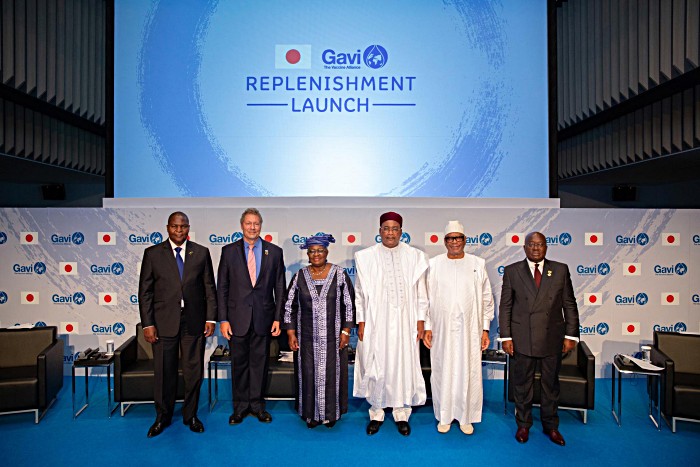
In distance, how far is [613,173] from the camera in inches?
325

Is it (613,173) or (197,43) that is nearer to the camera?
(197,43)

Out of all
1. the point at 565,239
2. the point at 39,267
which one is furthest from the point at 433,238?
the point at 39,267

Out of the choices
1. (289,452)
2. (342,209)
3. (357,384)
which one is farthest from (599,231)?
(289,452)

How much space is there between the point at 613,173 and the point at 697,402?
5.43 m

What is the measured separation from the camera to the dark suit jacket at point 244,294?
12.8 feet

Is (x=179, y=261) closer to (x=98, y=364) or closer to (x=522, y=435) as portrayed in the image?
(x=98, y=364)

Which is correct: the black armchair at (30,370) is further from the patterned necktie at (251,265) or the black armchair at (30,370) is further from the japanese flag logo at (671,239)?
the japanese flag logo at (671,239)

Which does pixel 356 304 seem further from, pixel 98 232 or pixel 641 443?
pixel 98 232

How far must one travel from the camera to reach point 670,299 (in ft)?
17.0

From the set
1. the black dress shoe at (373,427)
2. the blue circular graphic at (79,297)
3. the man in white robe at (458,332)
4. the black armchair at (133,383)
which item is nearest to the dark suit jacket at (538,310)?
the man in white robe at (458,332)

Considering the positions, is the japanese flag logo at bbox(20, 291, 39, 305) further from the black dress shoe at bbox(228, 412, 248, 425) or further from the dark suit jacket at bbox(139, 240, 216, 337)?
the black dress shoe at bbox(228, 412, 248, 425)

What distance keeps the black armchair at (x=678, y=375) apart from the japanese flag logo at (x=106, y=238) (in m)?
5.44

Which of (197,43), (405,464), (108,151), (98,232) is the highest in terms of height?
(197,43)

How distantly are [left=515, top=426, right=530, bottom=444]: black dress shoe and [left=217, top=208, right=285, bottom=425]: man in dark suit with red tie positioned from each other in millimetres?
2030
